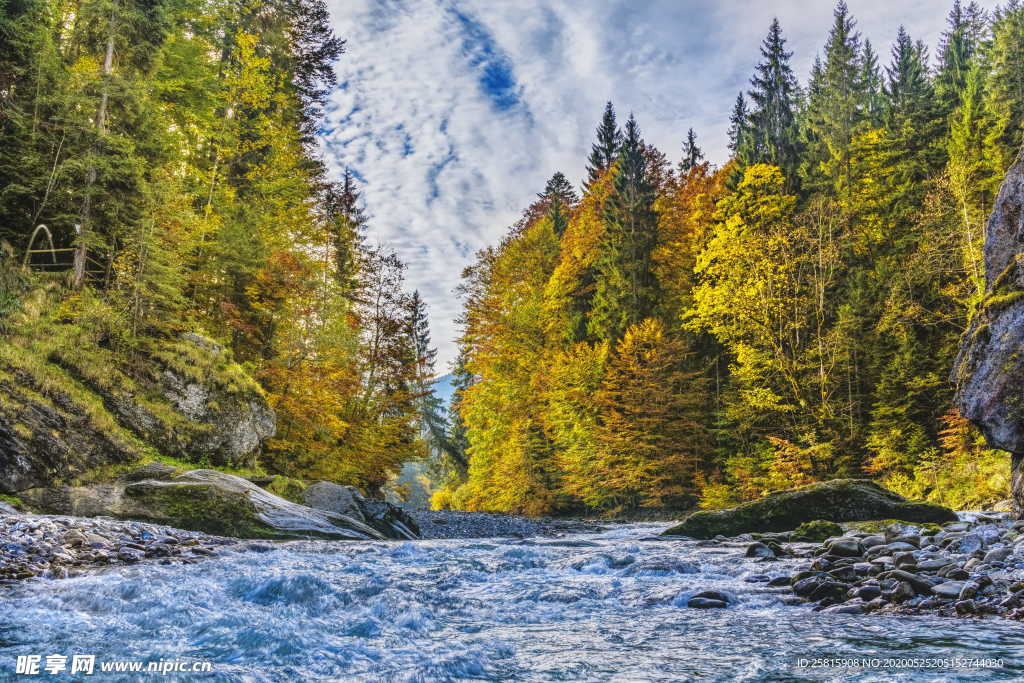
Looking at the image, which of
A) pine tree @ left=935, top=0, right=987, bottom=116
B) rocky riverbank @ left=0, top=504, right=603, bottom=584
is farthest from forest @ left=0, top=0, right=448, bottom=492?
pine tree @ left=935, top=0, right=987, bottom=116

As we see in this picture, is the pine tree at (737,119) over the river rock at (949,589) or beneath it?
over

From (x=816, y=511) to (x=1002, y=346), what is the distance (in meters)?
4.32

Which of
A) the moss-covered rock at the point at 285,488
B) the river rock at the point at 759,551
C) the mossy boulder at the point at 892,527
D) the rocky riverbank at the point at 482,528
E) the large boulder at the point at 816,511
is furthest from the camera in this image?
the rocky riverbank at the point at 482,528

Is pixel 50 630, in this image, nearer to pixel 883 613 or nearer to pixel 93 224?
pixel 883 613

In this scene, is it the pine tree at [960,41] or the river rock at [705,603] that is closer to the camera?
the river rock at [705,603]

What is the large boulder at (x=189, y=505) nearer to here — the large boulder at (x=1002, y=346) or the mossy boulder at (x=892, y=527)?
the mossy boulder at (x=892, y=527)

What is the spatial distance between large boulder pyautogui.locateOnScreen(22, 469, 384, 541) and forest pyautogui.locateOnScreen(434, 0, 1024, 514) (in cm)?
1538

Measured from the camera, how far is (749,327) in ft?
70.4

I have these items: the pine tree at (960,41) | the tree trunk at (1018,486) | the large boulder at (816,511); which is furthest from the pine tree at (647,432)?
the pine tree at (960,41)

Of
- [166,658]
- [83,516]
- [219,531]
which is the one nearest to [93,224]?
[83,516]

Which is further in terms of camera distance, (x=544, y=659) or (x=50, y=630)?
(x=50, y=630)

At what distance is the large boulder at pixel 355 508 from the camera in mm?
12086

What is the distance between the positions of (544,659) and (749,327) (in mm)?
20111

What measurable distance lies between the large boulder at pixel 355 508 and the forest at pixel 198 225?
15.0 ft
